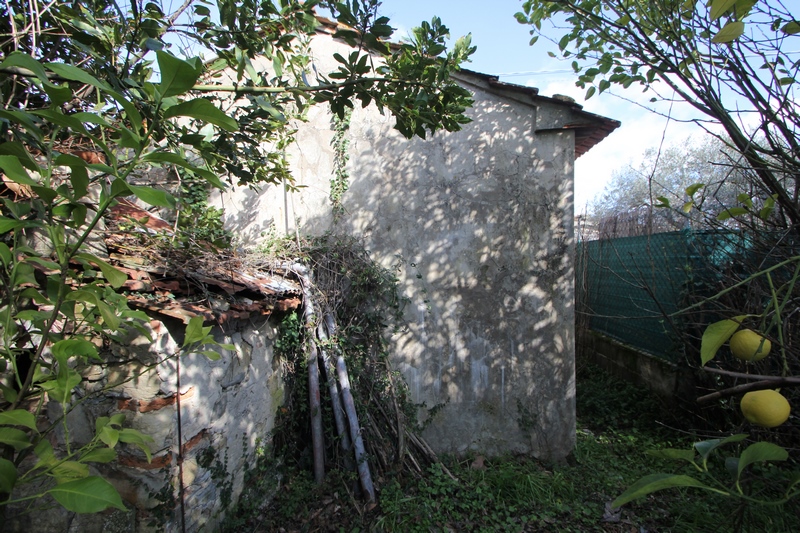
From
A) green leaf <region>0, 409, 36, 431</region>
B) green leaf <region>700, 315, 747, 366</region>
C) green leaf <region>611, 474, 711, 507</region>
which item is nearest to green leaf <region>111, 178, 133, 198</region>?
green leaf <region>0, 409, 36, 431</region>

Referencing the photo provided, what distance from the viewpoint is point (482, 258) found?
4.84m

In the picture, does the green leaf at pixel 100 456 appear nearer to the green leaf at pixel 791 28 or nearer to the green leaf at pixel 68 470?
the green leaf at pixel 68 470

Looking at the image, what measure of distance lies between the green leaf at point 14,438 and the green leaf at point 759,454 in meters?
1.42

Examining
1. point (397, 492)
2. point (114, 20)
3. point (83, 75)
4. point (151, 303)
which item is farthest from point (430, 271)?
point (83, 75)

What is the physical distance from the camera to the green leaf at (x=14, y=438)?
0.89m

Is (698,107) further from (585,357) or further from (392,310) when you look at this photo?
(585,357)

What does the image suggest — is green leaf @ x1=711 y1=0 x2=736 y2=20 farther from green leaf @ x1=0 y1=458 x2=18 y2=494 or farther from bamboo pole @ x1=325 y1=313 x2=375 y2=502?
bamboo pole @ x1=325 y1=313 x2=375 y2=502

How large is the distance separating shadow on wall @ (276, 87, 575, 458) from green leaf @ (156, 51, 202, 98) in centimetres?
405

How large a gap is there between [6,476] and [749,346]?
1.48 m

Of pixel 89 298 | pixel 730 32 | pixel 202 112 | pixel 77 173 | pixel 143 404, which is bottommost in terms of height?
pixel 143 404

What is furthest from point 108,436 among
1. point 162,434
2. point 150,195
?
point 162,434

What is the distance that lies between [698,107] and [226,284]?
9.38ft

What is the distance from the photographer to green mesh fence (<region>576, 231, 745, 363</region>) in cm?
467

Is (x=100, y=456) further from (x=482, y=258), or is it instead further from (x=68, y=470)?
(x=482, y=258)
